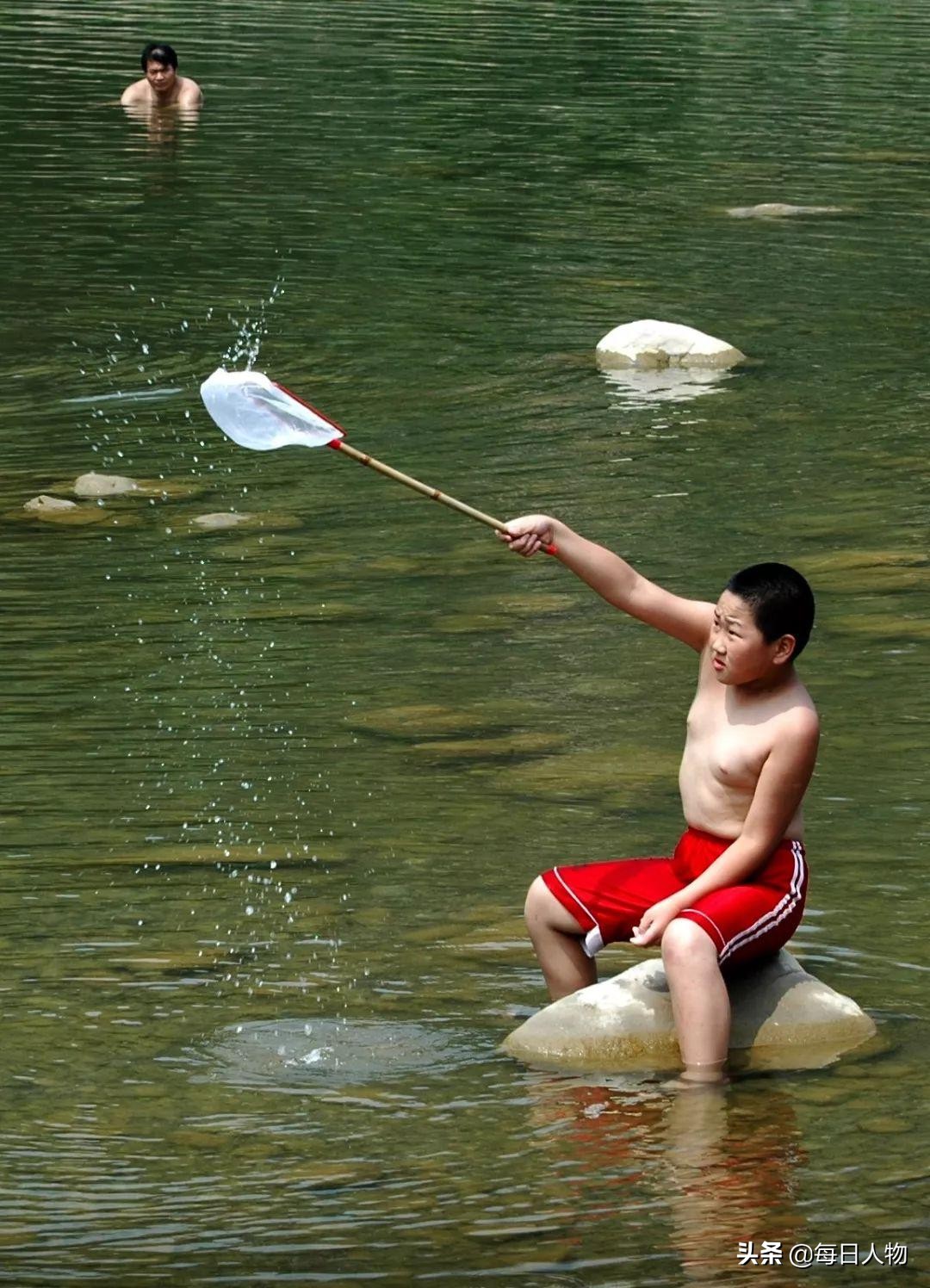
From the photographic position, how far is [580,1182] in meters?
4.22

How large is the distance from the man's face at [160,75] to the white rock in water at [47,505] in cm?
1066

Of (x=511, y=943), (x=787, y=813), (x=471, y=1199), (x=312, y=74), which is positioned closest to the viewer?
(x=471, y=1199)

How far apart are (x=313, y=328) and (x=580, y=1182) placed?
26.7 feet

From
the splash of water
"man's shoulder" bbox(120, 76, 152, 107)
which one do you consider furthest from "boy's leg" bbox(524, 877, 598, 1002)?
"man's shoulder" bbox(120, 76, 152, 107)

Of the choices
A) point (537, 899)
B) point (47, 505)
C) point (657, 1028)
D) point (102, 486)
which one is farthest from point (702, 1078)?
point (102, 486)

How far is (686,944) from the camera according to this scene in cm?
458

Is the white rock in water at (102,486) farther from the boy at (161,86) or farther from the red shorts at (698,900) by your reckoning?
the boy at (161,86)

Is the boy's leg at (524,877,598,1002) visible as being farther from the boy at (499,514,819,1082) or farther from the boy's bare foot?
the boy's bare foot

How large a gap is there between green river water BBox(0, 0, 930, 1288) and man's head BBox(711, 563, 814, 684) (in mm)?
762

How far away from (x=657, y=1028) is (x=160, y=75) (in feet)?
50.1

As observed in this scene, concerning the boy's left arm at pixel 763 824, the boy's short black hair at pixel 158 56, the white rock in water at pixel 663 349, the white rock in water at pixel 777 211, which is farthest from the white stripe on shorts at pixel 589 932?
the boy's short black hair at pixel 158 56

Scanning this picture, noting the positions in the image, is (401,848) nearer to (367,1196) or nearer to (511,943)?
(511,943)

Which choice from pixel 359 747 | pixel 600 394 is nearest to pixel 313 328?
pixel 600 394

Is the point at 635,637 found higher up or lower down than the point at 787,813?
lower down
